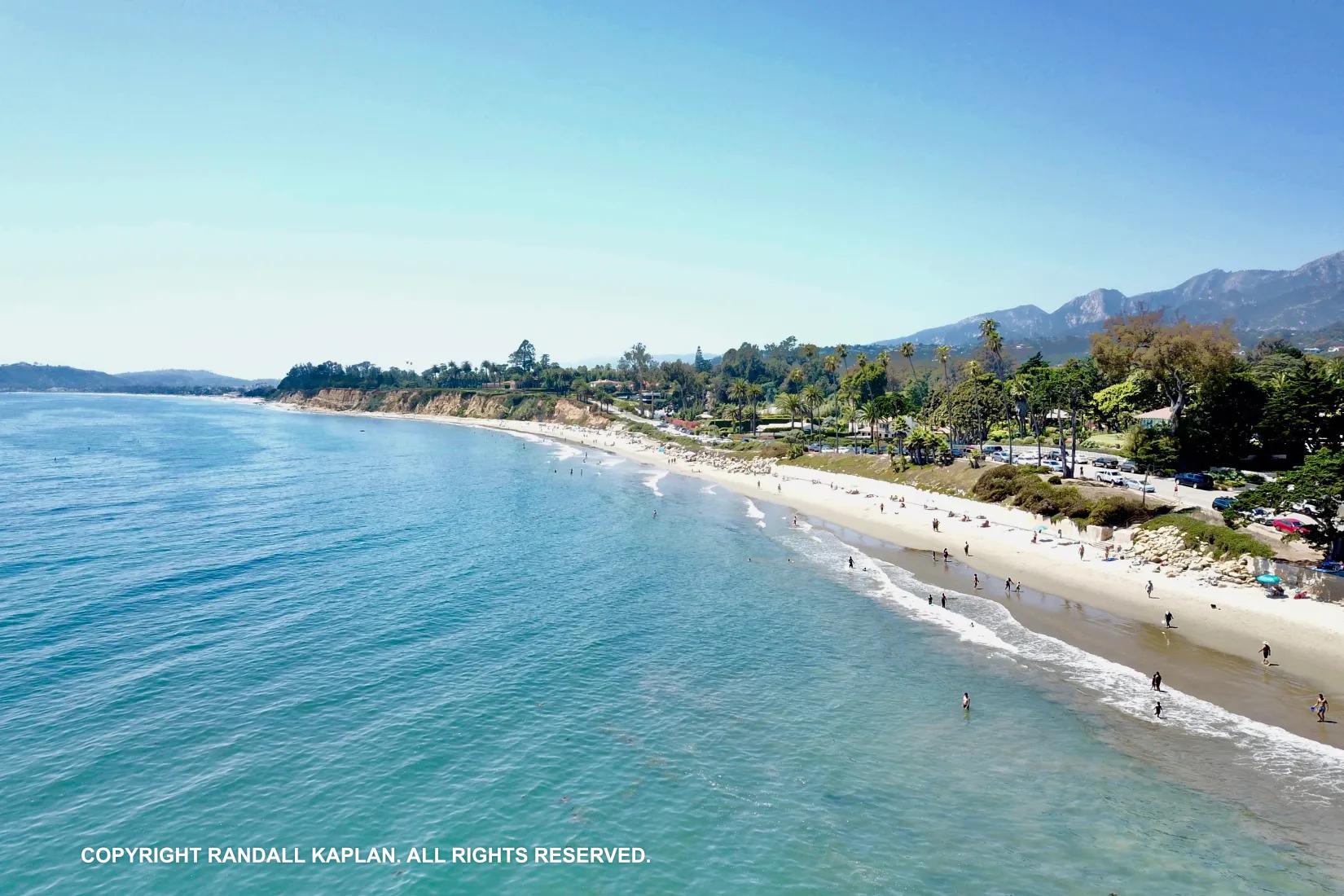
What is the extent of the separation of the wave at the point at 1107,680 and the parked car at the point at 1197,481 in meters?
31.4

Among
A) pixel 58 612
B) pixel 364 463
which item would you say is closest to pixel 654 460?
pixel 364 463

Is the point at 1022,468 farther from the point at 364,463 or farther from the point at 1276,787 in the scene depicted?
the point at 364,463

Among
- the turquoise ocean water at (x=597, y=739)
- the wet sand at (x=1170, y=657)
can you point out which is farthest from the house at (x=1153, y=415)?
the turquoise ocean water at (x=597, y=739)

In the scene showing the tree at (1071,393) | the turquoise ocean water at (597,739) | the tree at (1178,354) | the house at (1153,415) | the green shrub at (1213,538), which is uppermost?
the tree at (1178,354)

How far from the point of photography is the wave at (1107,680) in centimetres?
2673

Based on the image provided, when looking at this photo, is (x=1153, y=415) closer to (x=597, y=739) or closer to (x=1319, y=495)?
(x=1319, y=495)

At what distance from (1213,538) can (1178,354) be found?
1367 inches

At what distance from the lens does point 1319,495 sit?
40469mm

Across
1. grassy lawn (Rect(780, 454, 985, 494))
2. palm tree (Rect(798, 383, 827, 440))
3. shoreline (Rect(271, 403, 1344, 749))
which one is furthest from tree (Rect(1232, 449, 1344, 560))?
palm tree (Rect(798, 383, 827, 440))

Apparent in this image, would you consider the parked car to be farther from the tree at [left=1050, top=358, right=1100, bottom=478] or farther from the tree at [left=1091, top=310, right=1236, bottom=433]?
the tree at [left=1050, top=358, right=1100, bottom=478]

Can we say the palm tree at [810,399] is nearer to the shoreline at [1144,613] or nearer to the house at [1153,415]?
the house at [1153,415]

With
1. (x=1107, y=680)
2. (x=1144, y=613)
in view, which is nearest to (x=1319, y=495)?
(x=1144, y=613)

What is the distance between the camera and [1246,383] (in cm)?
7131

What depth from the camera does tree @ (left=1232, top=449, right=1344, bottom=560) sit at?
40.2 m
